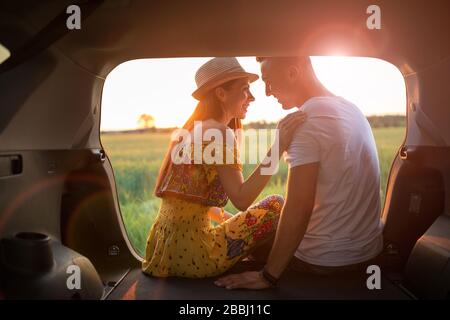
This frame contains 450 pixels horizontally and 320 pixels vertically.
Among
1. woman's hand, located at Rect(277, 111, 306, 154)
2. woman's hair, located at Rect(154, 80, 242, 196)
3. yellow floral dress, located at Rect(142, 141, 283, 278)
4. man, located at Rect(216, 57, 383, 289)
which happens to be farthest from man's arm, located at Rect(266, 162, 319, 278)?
woman's hair, located at Rect(154, 80, 242, 196)

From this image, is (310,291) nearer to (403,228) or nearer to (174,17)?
(403,228)

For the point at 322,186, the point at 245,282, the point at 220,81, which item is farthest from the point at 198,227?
the point at 220,81

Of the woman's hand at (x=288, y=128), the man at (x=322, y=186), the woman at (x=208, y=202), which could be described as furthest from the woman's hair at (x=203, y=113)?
the woman's hand at (x=288, y=128)

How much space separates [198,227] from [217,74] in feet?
2.59

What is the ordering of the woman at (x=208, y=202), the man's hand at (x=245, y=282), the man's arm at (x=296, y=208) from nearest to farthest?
the man's arm at (x=296, y=208)
the man's hand at (x=245, y=282)
the woman at (x=208, y=202)

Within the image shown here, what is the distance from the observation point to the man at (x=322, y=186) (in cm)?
223

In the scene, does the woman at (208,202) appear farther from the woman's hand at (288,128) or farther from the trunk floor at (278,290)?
the woman's hand at (288,128)

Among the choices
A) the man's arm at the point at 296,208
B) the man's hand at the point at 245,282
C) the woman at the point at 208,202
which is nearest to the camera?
the man's arm at the point at 296,208

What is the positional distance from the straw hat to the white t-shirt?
1.54ft

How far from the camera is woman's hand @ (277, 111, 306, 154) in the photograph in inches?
87.6

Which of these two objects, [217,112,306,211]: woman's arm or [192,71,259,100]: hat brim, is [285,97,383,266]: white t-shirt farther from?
[192,71,259,100]: hat brim

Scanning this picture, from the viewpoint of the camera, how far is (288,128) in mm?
2230

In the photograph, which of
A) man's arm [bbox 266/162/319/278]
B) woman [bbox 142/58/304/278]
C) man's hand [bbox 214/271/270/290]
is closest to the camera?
man's arm [bbox 266/162/319/278]

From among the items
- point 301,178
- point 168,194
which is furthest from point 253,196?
point 168,194
